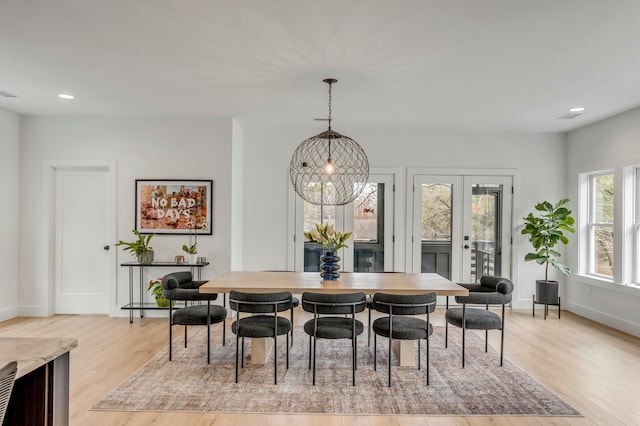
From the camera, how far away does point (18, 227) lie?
17.3 feet

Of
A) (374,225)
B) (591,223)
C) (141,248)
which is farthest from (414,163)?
(141,248)

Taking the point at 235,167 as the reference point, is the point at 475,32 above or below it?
above

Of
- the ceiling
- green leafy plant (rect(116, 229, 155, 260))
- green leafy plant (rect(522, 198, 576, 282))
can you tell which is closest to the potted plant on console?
green leafy plant (rect(116, 229, 155, 260))

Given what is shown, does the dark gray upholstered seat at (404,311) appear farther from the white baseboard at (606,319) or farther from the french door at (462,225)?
the white baseboard at (606,319)

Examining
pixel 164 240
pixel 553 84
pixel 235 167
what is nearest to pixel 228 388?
pixel 164 240

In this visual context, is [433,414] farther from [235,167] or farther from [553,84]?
[235,167]

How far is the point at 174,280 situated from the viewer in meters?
3.71

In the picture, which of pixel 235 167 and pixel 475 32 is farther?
pixel 235 167

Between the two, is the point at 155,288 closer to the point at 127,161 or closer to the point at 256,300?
the point at 127,161

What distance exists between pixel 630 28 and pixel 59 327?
6242 mm

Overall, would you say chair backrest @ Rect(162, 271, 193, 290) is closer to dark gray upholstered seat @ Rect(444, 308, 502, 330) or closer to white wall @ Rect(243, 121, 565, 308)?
white wall @ Rect(243, 121, 565, 308)

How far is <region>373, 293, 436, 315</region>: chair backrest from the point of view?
307cm

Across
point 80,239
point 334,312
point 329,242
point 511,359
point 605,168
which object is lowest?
point 511,359

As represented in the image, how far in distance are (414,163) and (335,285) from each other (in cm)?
323
